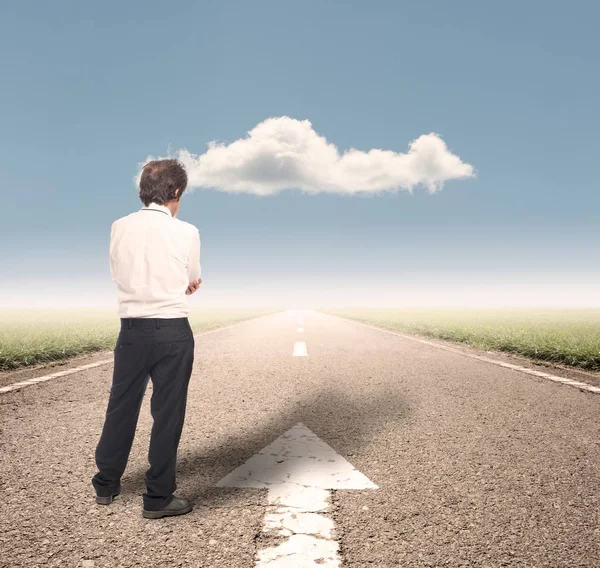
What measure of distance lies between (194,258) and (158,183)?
0.52 m

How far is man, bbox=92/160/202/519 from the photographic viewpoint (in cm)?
255

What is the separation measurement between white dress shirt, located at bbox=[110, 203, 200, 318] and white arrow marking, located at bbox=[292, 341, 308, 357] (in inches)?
285

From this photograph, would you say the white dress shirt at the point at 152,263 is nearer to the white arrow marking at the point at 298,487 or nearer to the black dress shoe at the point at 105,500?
the black dress shoe at the point at 105,500

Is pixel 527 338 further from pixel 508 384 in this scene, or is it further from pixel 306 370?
pixel 306 370

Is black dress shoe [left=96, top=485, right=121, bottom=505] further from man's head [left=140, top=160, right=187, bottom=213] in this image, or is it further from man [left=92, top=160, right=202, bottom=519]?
man's head [left=140, top=160, right=187, bottom=213]

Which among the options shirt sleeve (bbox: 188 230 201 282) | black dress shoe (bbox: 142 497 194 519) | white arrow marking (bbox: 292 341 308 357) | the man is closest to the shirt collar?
the man

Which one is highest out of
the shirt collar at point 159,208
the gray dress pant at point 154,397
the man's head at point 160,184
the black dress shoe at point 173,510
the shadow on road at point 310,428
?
the man's head at point 160,184

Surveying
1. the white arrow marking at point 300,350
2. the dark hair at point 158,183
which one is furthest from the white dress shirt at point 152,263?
the white arrow marking at point 300,350

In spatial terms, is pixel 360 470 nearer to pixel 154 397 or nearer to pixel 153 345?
pixel 154 397

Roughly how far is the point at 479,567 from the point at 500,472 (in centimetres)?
128

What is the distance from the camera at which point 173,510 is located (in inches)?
98.4

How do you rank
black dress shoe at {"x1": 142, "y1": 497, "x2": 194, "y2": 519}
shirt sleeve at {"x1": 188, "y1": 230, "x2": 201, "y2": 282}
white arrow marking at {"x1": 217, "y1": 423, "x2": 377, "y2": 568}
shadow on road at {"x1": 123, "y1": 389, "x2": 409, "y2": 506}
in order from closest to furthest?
white arrow marking at {"x1": 217, "y1": 423, "x2": 377, "y2": 568}
black dress shoe at {"x1": 142, "y1": 497, "x2": 194, "y2": 519}
shirt sleeve at {"x1": 188, "y1": 230, "x2": 201, "y2": 282}
shadow on road at {"x1": 123, "y1": 389, "x2": 409, "y2": 506}

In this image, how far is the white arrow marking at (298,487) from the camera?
2.04m

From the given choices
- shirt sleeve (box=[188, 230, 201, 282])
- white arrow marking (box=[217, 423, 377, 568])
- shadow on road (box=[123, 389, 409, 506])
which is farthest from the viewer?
shadow on road (box=[123, 389, 409, 506])
